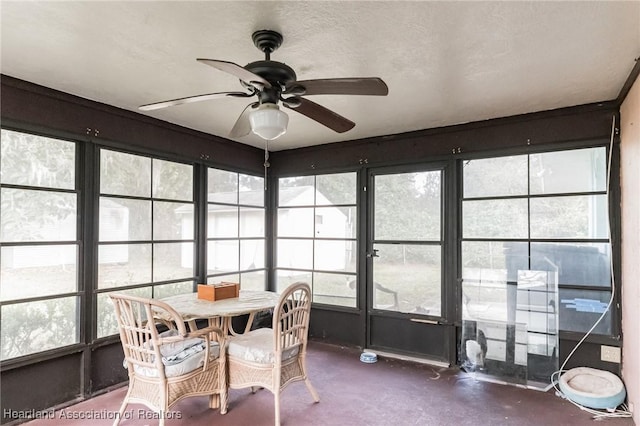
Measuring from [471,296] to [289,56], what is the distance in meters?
2.82

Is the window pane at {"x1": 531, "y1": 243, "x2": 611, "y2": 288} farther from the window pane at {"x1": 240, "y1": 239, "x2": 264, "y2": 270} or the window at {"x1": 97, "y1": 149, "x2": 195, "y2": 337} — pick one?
the window at {"x1": 97, "y1": 149, "x2": 195, "y2": 337}

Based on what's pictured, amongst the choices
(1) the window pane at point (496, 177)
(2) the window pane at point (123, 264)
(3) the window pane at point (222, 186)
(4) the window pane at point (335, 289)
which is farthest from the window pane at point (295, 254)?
(1) the window pane at point (496, 177)

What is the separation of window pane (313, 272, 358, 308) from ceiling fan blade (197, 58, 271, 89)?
301cm

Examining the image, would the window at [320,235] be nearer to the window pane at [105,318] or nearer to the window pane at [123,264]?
the window pane at [123,264]

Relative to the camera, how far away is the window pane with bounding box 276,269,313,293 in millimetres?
4793

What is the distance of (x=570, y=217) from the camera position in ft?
10.7

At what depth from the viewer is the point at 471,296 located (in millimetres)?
3668

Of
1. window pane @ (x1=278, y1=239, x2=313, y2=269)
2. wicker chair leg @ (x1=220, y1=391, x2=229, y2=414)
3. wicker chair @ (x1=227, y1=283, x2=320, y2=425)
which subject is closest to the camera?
wicker chair @ (x1=227, y1=283, x2=320, y2=425)

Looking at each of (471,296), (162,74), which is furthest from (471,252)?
(162,74)

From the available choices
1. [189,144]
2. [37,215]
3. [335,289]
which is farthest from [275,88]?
[335,289]

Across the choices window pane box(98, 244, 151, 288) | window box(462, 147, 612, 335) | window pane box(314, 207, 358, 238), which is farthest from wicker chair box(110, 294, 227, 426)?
window box(462, 147, 612, 335)

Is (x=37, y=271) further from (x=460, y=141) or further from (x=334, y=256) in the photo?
(x=460, y=141)

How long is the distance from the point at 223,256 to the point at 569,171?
3619mm

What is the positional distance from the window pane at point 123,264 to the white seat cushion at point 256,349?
117cm
